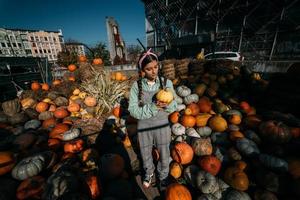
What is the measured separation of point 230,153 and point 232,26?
738 inches

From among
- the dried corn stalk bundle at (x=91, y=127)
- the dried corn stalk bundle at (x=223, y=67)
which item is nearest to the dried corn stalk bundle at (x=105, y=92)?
the dried corn stalk bundle at (x=91, y=127)

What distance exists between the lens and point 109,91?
4.99 metres

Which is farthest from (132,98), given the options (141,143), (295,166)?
(295,166)

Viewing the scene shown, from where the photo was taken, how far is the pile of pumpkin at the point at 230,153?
7.97 ft

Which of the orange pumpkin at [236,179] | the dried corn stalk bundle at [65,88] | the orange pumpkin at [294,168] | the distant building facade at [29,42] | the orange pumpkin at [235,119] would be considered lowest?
the orange pumpkin at [236,179]

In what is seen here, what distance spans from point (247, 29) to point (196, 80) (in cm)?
1486

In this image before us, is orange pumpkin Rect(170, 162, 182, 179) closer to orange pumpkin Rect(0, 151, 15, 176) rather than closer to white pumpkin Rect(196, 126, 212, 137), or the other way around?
white pumpkin Rect(196, 126, 212, 137)

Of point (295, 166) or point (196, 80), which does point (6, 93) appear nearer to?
point (196, 80)

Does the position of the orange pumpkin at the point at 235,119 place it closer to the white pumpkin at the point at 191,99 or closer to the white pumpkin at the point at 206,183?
the white pumpkin at the point at 191,99

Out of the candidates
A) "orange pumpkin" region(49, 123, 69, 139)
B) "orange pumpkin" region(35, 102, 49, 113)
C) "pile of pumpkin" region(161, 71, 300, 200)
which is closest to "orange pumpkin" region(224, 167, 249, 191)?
"pile of pumpkin" region(161, 71, 300, 200)

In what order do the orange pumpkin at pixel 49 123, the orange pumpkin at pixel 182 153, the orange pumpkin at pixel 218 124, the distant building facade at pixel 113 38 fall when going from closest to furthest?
the orange pumpkin at pixel 182 153
the orange pumpkin at pixel 218 124
the orange pumpkin at pixel 49 123
the distant building facade at pixel 113 38

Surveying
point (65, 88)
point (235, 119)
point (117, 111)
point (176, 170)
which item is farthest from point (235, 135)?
point (65, 88)

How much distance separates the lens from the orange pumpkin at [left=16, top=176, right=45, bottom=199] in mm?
2395

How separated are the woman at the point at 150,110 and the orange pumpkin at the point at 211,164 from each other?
73 cm
